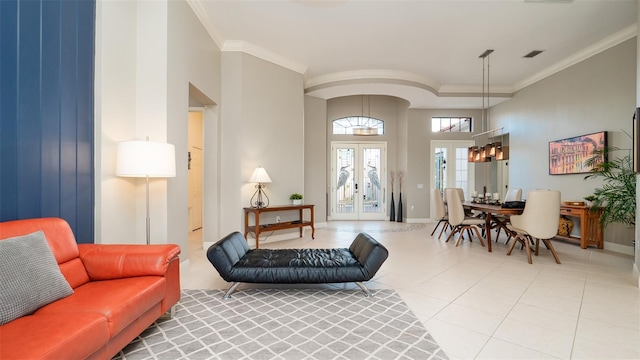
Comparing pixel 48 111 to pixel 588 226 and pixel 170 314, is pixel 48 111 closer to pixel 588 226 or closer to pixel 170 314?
pixel 170 314

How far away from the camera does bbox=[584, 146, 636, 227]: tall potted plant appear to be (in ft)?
12.8

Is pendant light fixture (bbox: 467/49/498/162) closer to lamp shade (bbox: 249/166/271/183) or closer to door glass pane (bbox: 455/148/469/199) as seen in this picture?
door glass pane (bbox: 455/148/469/199)

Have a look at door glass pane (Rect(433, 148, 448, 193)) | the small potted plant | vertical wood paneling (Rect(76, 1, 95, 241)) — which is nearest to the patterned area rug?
vertical wood paneling (Rect(76, 1, 95, 241))

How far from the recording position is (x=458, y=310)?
2.54 metres

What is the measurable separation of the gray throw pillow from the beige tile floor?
1.51 metres

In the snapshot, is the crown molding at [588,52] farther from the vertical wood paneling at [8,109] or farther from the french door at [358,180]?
the vertical wood paneling at [8,109]

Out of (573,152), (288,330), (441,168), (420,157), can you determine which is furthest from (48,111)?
(441,168)

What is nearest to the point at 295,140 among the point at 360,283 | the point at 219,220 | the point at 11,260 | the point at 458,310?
the point at 219,220

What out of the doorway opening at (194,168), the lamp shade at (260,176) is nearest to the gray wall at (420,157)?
the lamp shade at (260,176)

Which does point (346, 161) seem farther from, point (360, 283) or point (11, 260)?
point (11, 260)

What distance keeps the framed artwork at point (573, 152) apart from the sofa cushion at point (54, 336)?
6547mm

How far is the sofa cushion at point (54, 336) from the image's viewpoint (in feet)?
3.91

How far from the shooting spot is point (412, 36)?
4766 mm

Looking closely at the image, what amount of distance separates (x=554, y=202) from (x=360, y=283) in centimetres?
297
